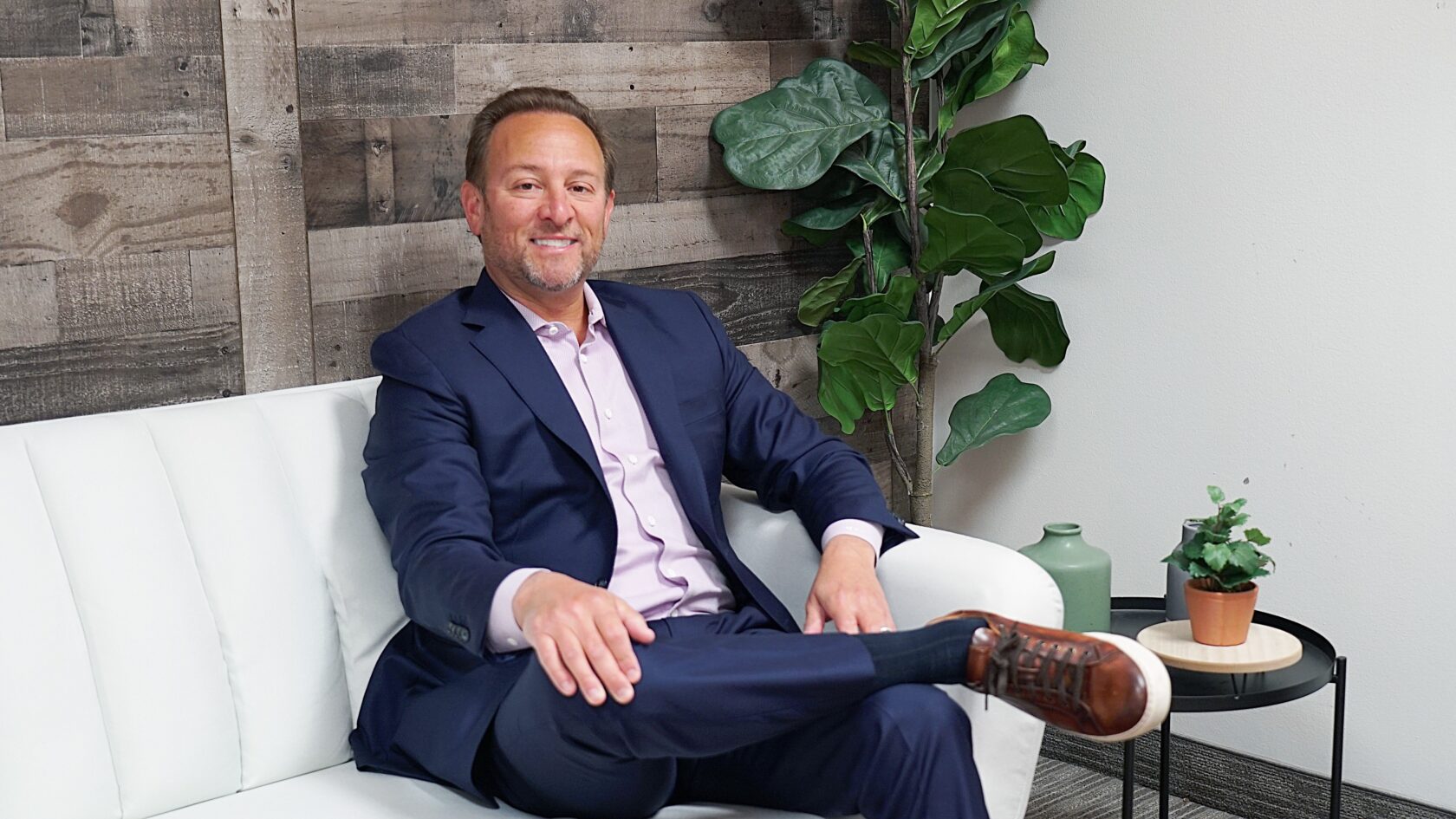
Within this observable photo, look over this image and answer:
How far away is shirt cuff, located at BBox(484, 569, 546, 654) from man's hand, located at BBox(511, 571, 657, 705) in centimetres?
7

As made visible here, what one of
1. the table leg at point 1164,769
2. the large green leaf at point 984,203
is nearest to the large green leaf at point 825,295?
the large green leaf at point 984,203

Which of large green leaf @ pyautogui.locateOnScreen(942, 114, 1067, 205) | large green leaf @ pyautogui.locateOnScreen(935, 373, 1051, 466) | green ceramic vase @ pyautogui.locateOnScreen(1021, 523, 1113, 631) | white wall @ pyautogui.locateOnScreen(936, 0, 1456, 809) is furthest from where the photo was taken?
large green leaf @ pyautogui.locateOnScreen(935, 373, 1051, 466)

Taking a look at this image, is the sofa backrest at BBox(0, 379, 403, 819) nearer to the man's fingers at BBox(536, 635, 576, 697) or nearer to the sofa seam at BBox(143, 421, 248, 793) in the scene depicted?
the sofa seam at BBox(143, 421, 248, 793)

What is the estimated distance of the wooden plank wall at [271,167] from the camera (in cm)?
195

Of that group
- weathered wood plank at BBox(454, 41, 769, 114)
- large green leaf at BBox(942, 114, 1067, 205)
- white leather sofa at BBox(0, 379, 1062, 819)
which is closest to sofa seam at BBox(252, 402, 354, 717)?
white leather sofa at BBox(0, 379, 1062, 819)

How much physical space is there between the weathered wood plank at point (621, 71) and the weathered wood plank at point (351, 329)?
14.0 inches

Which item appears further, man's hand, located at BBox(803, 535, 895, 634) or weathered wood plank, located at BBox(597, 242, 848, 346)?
weathered wood plank, located at BBox(597, 242, 848, 346)

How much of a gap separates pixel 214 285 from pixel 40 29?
416mm

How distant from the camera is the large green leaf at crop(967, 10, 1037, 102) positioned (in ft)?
9.09

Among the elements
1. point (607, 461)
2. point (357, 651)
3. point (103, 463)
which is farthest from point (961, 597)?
point (103, 463)

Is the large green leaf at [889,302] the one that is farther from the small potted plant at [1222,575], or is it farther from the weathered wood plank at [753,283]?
the small potted plant at [1222,575]

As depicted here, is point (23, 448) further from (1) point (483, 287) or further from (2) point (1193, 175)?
(2) point (1193, 175)

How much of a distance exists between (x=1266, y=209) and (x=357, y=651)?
175 centimetres

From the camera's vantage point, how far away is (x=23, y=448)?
1.76 metres
